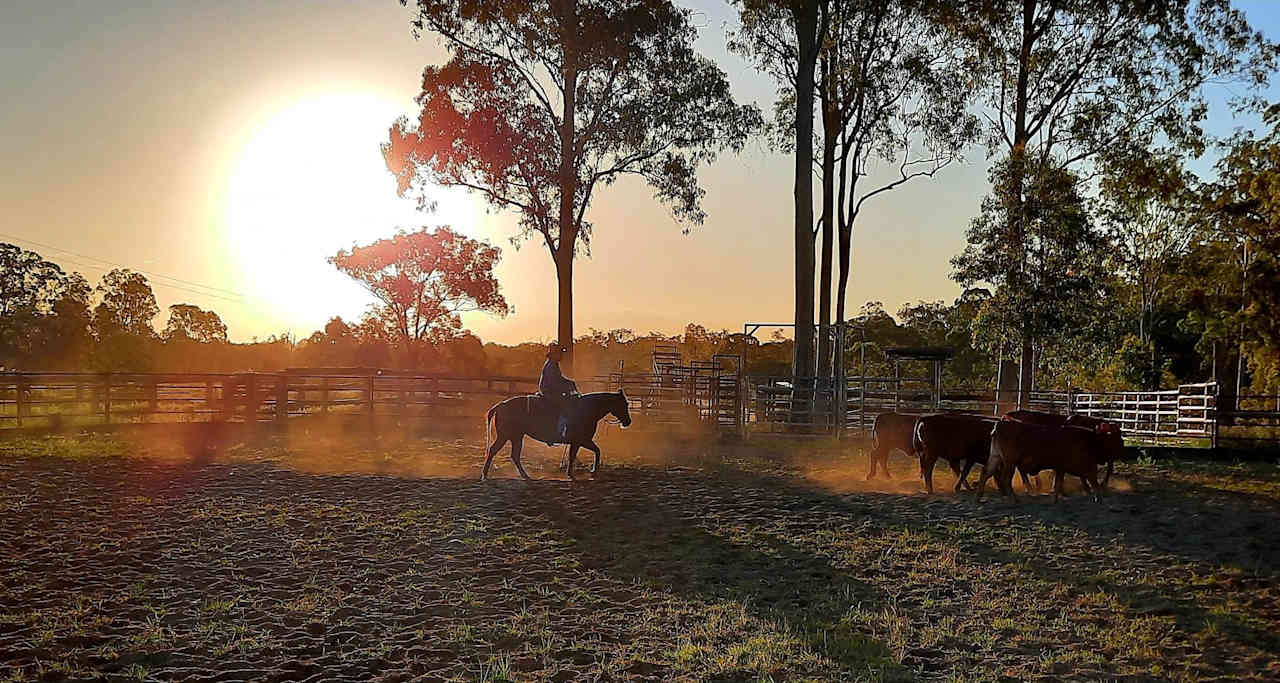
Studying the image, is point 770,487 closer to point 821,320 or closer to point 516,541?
point 516,541

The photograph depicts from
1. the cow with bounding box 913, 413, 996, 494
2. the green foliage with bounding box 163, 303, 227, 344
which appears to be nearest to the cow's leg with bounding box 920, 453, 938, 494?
the cow with bounding box 913, 413, 996, 494

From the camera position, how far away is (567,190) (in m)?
26.2

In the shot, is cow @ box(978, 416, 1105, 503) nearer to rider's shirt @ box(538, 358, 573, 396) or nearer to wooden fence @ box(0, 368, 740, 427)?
rider's shirt @ box(538, 358, 573, 396)

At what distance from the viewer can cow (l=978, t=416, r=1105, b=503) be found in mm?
11070

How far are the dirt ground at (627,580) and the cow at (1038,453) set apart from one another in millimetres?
411

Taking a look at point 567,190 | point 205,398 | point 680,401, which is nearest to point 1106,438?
point 680,401

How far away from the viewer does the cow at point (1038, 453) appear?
436 inches

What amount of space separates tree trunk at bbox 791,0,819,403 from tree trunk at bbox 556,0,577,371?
6.57 metres

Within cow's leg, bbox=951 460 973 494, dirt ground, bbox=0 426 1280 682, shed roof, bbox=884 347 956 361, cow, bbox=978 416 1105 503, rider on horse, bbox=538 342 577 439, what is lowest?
dirt ground, bbox=0 426 1280 682

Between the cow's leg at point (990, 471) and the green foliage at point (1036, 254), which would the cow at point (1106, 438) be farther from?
the green foliage at point (1036, 254)

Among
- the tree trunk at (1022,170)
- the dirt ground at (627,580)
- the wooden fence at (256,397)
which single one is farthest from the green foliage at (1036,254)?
the dirt ground at (627,580)

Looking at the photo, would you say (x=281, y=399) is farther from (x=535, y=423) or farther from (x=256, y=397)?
(x=535, y=423)

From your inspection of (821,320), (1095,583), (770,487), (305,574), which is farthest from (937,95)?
(305,574)

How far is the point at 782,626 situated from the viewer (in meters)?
6.35
